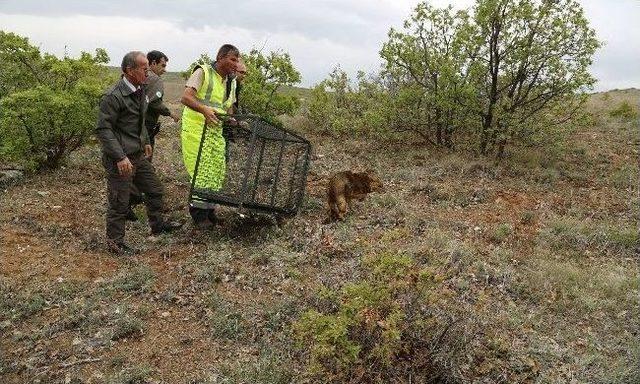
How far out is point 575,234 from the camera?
5676mm

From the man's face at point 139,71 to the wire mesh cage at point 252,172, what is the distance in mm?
748

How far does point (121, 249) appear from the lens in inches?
212

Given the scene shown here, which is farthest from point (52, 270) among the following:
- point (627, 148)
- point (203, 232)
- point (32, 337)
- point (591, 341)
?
point (627, 148)

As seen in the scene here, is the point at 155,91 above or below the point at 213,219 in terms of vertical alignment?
above

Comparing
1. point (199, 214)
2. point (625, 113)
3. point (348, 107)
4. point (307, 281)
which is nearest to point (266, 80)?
point (348, 107)

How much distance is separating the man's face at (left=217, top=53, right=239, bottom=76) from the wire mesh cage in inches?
20.4

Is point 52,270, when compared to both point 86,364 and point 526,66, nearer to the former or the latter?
point 86,364

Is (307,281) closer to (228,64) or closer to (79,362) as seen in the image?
(79,362)

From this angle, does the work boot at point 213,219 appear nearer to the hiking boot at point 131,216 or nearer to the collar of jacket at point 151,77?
the hiking boot at point 131,216

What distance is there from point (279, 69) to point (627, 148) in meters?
5.99

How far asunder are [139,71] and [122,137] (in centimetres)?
67

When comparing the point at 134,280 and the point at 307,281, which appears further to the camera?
the point at 134,280

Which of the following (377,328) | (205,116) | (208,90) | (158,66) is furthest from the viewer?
(158,66)

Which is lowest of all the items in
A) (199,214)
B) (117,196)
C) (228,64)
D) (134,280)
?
(134,280)
